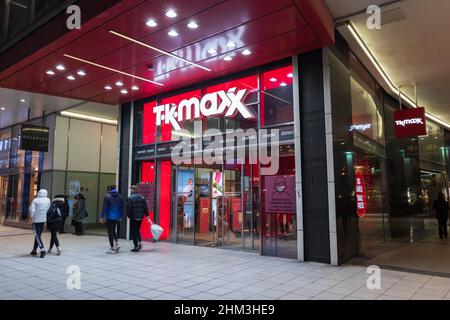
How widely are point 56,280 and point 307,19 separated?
6.34 metres

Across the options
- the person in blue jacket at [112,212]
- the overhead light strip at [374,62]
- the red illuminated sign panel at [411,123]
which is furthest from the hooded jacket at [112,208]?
the red illuminated sign panel at [411,123]

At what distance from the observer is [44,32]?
25.0 ft

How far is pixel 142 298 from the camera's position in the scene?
487 centimetres

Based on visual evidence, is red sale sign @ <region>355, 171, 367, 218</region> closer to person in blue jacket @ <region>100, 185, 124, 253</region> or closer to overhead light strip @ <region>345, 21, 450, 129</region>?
overhead light strip @ <region>345, 21, 450, 129</region>

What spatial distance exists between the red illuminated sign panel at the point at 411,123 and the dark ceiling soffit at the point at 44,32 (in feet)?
28.0

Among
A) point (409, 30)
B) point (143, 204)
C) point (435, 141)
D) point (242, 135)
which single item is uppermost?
point (409, 30)

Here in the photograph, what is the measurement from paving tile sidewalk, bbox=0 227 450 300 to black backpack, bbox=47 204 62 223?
2.81 feet

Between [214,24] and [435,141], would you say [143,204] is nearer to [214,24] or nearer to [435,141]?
[214,24]

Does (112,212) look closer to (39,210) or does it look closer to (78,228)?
(39,210)

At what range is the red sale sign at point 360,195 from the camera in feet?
28.5

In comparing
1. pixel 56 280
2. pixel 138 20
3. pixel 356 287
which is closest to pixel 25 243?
pixel 56 280

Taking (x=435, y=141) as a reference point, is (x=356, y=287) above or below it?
below

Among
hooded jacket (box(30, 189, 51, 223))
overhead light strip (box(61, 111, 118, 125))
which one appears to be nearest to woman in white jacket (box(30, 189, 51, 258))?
hooded jacket (box(30, 189, 51, 223))

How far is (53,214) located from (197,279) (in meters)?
4.36
